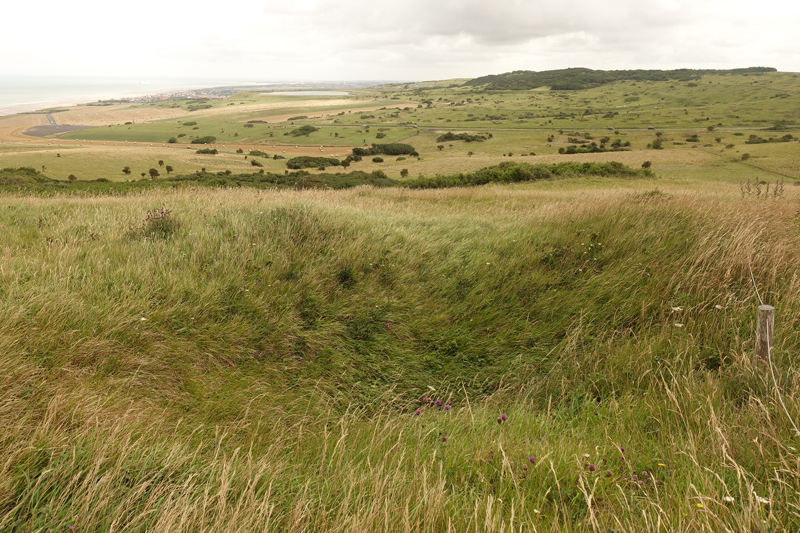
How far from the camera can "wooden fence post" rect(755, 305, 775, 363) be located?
3.63m

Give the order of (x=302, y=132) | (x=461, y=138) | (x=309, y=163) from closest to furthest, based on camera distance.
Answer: (x=309, y=163), (x=461, y=138), (x=302, y=132)

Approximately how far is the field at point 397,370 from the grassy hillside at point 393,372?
0.03 metres

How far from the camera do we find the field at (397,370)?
93.4 inches

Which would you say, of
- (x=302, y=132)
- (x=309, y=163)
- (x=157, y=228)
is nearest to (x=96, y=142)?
(x=302, y=132)

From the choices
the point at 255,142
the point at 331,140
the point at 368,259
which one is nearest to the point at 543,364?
the point at 368,259

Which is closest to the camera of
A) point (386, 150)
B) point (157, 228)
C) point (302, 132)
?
point (157, 228)

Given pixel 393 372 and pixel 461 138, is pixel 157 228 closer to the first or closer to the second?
pixel 393 372

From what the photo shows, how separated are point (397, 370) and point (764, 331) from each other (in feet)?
11.7

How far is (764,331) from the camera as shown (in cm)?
375

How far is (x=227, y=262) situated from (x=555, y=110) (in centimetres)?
15894

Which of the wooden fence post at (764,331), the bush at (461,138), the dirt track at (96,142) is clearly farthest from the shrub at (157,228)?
Result: the bush at (461,138)

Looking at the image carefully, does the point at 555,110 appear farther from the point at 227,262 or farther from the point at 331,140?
the point at 227,262

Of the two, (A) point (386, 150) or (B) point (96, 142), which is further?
(B) point (96, 142)

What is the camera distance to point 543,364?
520cm
